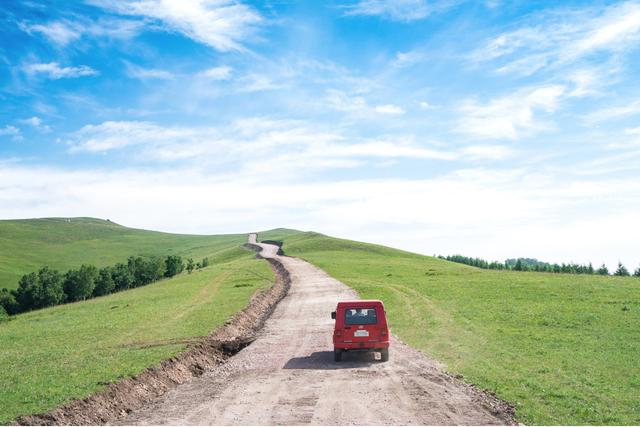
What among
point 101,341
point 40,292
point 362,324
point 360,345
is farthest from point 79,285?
point 360,345

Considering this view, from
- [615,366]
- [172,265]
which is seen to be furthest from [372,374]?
[172,265]

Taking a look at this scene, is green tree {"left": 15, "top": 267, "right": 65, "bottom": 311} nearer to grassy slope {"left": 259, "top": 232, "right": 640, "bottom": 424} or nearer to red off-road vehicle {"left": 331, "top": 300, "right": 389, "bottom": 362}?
grassy slope {"left": 259, "top": 232, "right": 640, "bottom": 424}

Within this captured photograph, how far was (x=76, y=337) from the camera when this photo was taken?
115 feet

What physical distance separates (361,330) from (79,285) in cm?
7958

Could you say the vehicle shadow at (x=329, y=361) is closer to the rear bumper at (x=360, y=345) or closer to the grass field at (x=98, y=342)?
the rear bumper at (x=360, y=345)

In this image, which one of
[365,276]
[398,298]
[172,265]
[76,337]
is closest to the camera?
[76,337]

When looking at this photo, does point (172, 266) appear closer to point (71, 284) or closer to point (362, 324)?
point (71, 284)

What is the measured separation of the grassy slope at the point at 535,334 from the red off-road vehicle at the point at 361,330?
10.9 feet

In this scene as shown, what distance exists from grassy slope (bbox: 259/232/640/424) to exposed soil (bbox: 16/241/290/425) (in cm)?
1106

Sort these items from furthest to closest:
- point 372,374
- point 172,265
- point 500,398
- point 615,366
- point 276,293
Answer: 1. point 172,265
2. point 276,293
3. point 615,366
4. point 372,374
5. point 500,398

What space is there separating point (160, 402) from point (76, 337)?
20.1 m

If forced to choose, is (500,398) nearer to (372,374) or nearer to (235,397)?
(372,374)

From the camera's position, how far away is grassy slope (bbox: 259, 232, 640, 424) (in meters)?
17.6

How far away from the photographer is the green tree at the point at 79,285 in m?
89.6
